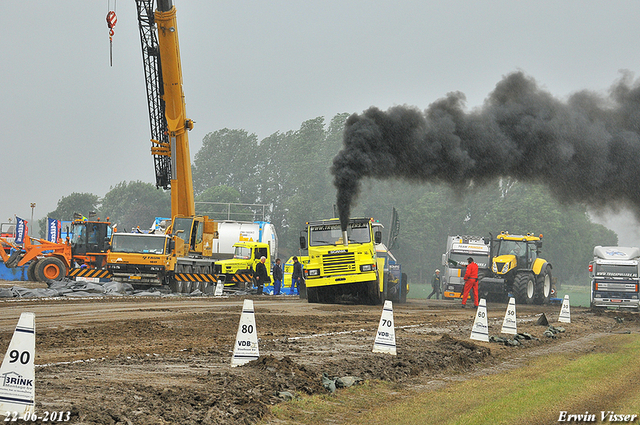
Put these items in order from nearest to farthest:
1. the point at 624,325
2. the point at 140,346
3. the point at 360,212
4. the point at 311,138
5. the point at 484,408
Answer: the point at 484,408, the point at 140,346, the point at 624,325, the point at 360,212, the point at 311,138

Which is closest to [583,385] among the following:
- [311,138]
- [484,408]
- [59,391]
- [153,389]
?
[484,408]

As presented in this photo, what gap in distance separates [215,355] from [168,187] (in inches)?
897

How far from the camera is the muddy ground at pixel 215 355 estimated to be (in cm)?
712

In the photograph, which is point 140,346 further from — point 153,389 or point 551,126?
point 551,126

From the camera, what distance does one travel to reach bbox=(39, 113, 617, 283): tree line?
80.5 metres

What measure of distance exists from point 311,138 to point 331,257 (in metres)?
77.1

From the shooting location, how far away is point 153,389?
302 inches

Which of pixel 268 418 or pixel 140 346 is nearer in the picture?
pixel 268 418

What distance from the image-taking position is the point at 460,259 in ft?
137

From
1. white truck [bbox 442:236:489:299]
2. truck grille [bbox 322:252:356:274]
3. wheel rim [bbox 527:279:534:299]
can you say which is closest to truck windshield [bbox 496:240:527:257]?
wheel rim [bbox 527:279:534:299]

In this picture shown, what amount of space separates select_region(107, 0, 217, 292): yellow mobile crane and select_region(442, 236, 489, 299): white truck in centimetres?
1469

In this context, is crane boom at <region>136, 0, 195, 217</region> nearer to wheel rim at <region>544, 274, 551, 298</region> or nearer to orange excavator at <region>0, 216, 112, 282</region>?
orange excavator at <region>0, 216, 112, 282</region>

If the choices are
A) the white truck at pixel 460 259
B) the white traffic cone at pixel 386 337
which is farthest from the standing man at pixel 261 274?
the white traffic cone at pixel 386 337

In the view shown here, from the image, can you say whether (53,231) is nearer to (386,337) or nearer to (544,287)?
(544,287)
